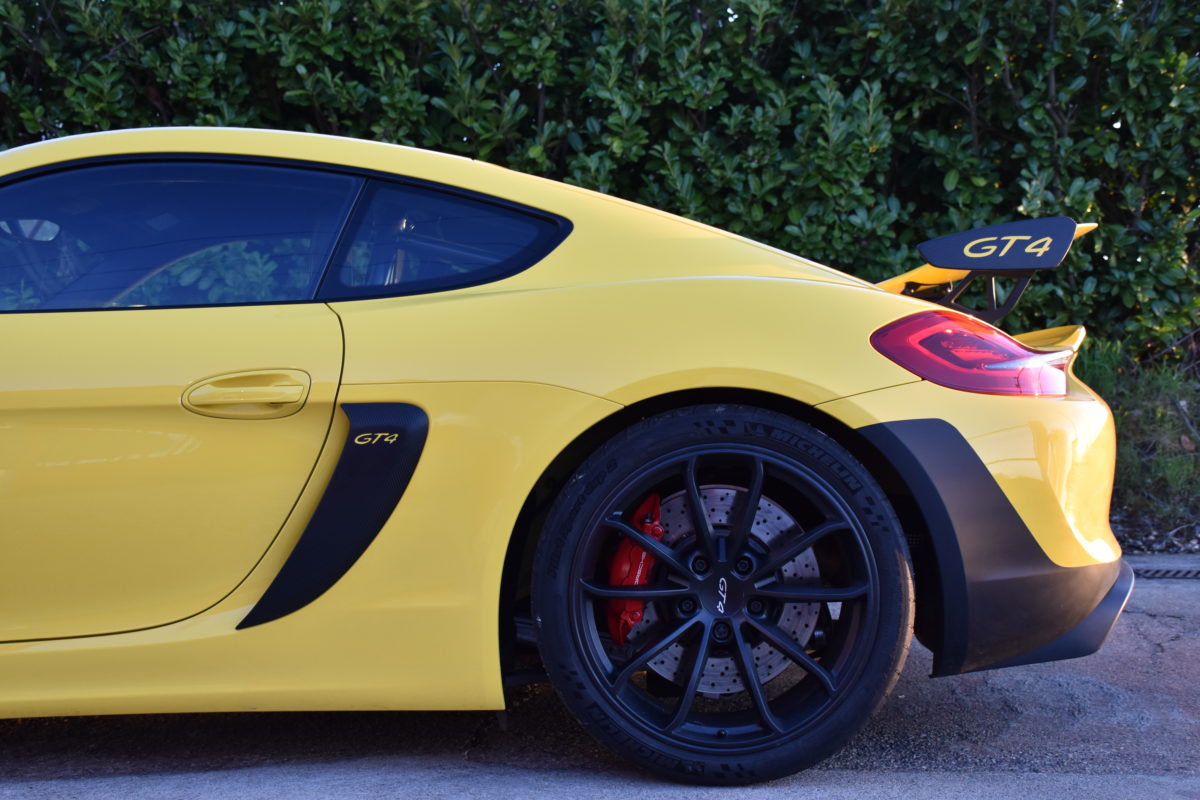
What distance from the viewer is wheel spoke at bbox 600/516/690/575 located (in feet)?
7.29

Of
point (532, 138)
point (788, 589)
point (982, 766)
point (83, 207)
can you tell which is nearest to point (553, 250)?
point (788, 589)

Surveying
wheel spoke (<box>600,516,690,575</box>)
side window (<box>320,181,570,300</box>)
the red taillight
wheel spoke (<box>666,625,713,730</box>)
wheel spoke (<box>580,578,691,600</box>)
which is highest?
side window (<box>320,181,570,300</box>)

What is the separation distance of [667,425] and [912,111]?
324cm

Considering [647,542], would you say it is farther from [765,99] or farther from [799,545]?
[765,99]

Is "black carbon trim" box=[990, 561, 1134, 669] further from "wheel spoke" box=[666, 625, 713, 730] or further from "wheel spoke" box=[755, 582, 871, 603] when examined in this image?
"wheel spoke" box=[666, 625, 713, 730]

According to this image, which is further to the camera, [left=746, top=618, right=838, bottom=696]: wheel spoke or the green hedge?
the green hedge

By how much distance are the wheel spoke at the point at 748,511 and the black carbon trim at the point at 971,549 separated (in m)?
0.23

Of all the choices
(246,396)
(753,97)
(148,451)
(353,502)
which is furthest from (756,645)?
(753,97)

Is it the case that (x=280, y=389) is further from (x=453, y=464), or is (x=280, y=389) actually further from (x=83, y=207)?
(x=83, y=207)

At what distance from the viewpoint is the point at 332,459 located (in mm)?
2180

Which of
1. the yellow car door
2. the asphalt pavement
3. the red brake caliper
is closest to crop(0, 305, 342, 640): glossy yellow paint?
the yellow car door

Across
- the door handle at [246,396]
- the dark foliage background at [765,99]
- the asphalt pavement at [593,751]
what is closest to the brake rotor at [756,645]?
the asphalt pavement at [593,751]

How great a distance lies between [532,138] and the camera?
4879 millimetres

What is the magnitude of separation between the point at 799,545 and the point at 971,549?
346 millimetres
